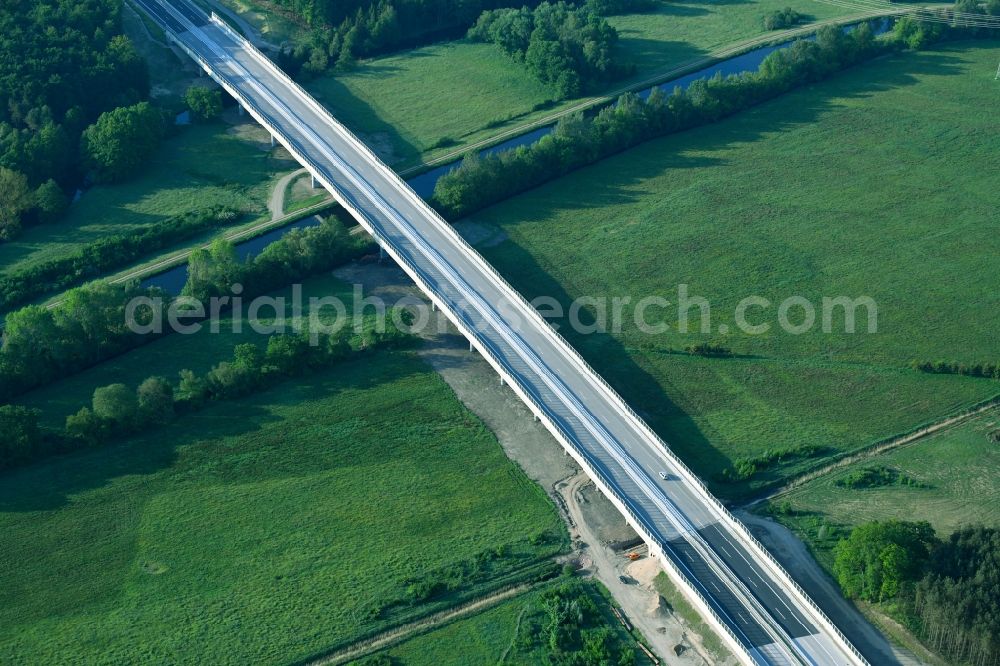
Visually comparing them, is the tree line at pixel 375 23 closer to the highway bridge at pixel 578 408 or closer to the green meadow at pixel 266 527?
the highway bridge at pixel 578 408

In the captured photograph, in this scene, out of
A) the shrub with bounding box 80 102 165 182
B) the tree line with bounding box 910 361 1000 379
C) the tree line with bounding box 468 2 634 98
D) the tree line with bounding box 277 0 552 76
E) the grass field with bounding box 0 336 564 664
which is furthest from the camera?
the tree line with bounding box 277 0 552 76

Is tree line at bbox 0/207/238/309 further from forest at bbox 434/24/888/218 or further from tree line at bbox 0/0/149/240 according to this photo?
forest at bbox 434/24/888/218

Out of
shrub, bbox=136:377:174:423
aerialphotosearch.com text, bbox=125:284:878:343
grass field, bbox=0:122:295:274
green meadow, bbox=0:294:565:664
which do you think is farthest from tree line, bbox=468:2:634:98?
shrub, bbox=136:377:174:423

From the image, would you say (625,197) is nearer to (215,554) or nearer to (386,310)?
(386,310)

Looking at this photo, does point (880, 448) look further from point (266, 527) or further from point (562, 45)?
point (562, 45)

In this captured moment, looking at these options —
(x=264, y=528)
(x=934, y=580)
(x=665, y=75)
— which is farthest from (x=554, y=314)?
(x=665, y=75)
